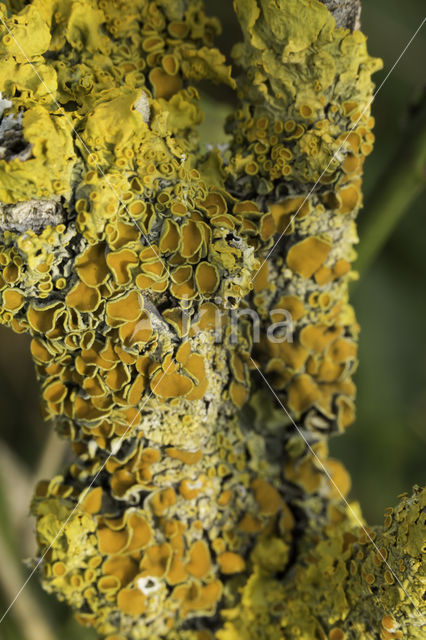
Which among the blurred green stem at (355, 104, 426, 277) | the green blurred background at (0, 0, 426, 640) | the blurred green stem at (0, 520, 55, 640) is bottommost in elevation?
the blurred green stem at (0, 520, 55, 640)

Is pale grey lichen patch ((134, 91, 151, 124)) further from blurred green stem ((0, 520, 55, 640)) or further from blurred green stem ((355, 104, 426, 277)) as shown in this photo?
blurred green stem ((0, 520, 55, 640))

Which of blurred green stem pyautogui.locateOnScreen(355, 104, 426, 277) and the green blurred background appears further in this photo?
the green blurred background

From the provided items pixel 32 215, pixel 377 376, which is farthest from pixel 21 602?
pixel 377 376

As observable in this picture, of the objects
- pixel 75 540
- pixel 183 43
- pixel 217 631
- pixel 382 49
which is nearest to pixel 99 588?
pixel 75 540

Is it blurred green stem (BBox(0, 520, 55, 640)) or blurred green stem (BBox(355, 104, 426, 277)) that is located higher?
blurred green stem (BBox(355, 104, 426, 277))

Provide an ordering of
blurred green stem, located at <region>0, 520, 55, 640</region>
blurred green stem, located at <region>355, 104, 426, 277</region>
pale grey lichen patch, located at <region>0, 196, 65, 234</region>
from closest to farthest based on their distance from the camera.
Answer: pale grey lichen patch, located at <region>0, 196, 65, 234</region>, blurred green stem, located at <region>355, 104, 426, 277</region>, blurred green stem, located at <region>0, 520, 55, 640</region>

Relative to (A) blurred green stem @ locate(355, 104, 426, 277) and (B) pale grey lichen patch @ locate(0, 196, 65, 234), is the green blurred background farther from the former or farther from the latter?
(B) pale grey lichen patch @ locate(0, 196, 65, 234)

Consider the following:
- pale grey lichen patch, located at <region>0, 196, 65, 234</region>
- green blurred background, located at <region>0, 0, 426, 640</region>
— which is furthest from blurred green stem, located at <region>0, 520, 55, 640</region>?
pale grey lichen patch, located at <region>0, 196, 65, 234</region>

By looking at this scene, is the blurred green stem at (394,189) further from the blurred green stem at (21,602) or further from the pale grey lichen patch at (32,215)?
the blurred green stem at (21,602)

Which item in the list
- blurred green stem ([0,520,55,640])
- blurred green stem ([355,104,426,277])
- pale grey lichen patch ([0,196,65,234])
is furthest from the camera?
blurred green stem ([0,520,55,640])
